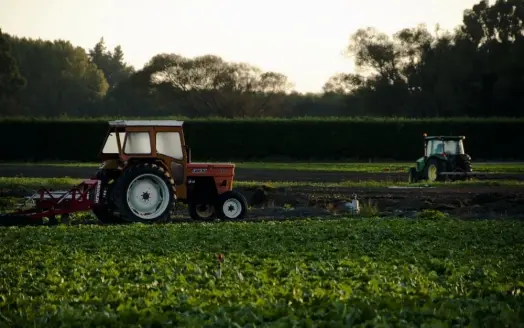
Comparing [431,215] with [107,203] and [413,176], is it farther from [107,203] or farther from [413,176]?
[413,176]

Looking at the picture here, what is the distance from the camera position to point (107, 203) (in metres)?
21.4

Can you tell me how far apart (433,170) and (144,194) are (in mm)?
20456

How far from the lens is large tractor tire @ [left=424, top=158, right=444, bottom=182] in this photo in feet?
129

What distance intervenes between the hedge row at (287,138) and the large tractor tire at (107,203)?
35.3 m

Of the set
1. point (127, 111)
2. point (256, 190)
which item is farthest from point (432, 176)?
point (127, 111)

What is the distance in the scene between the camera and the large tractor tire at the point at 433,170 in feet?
129

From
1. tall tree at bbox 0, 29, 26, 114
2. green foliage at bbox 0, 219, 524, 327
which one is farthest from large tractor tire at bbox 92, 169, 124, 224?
tall tree at bbox 0, 29, 26, 114

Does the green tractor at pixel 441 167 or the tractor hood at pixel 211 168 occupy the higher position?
the tractor hood at pixel 211 168

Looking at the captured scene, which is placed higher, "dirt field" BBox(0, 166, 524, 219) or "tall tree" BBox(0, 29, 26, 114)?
"tall tree" BBox(0, 29, 26, 114)

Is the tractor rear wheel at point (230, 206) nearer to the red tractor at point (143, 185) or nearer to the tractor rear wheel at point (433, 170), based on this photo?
the red tractor at point (143, 185)

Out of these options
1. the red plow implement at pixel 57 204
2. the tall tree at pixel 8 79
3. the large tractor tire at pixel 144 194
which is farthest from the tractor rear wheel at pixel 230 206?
the tall tree at pixel 8 79

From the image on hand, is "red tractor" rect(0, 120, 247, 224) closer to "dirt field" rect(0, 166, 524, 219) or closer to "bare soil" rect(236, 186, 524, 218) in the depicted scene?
"dirt field" rect(0, 166, 524, 219)

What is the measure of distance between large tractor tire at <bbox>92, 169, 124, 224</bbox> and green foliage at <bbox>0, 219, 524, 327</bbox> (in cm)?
145

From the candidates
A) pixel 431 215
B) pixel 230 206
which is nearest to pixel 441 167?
pixel 431 215
